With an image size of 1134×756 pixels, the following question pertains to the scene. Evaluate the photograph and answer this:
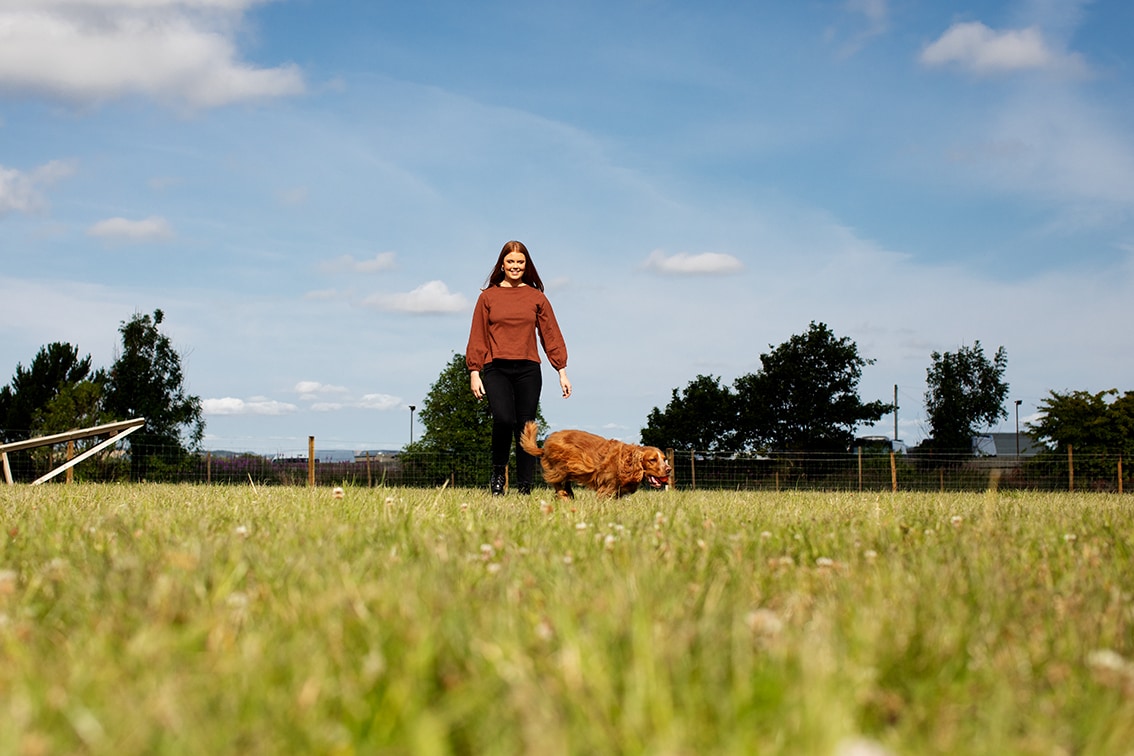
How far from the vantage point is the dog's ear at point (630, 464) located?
8.29m

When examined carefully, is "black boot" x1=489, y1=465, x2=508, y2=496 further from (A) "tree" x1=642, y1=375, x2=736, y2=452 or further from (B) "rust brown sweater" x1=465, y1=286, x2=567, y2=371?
(A) "tree" x1=642, y1=375, x2=736, y2=452

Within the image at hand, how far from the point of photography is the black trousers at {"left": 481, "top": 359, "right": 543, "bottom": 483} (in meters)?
8.80

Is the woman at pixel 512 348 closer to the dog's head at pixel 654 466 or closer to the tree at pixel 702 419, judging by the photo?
the dog's head at pixel 654 466

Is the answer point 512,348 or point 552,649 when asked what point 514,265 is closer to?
point 512,348

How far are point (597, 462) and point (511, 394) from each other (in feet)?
3.59

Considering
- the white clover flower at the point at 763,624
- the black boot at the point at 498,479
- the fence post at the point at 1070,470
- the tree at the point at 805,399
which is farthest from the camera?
the tree at the point at 805,399

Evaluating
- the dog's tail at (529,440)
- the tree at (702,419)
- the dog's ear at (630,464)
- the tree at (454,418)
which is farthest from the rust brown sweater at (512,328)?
the tree at (702,419)

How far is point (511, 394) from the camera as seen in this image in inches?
351

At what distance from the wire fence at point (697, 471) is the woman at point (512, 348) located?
1348 cm

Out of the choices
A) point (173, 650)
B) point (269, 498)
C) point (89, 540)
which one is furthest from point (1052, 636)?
point (269, 498)

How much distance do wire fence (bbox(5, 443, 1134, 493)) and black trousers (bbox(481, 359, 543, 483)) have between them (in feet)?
44.2

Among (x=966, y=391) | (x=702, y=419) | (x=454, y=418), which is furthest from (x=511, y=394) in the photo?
(x=966, y=391)

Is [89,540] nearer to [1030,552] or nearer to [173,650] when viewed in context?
[173,650]

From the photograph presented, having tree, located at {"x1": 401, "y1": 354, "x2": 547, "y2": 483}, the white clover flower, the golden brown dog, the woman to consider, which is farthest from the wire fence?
the white clover flower
